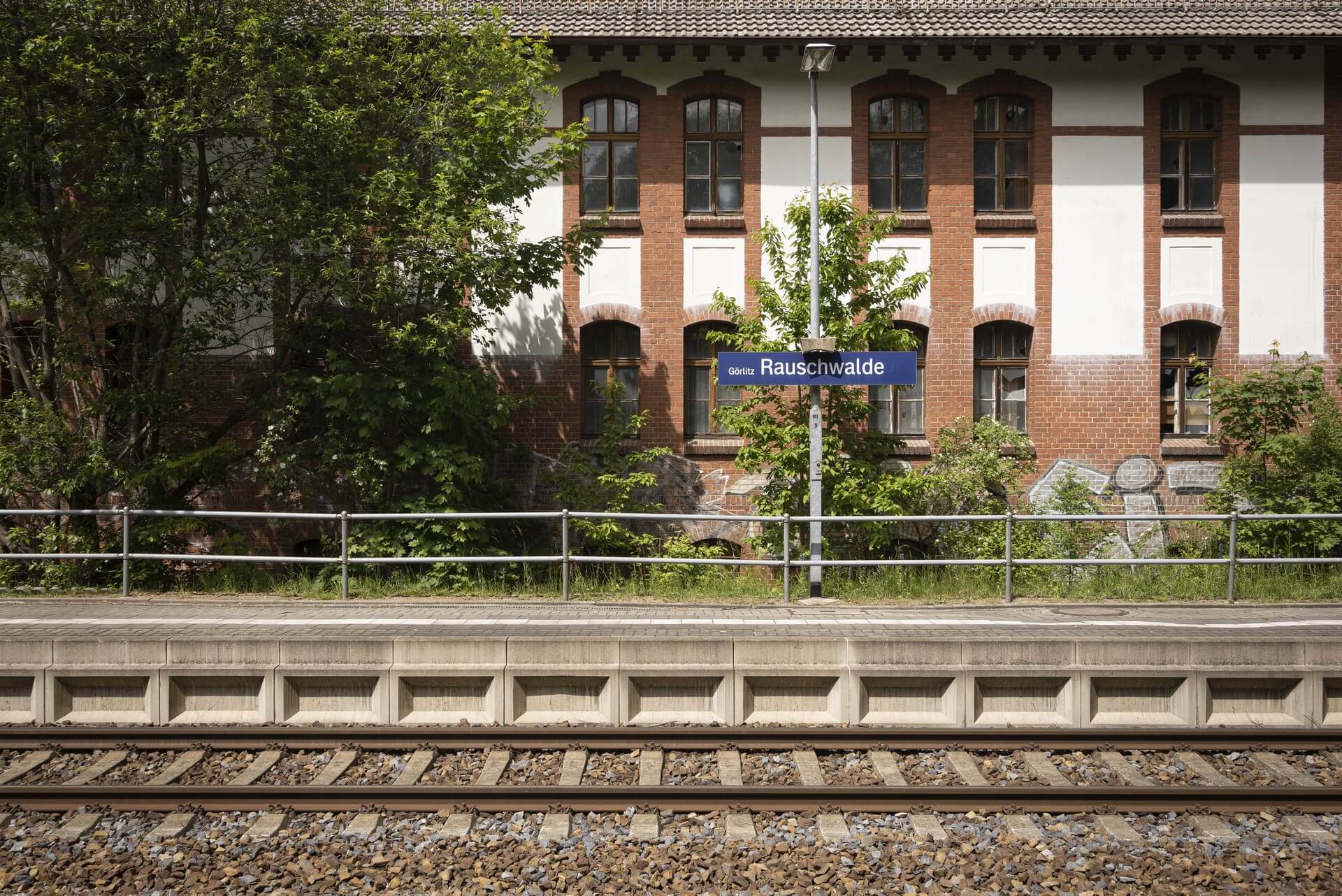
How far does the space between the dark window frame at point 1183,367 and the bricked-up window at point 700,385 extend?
7.33m

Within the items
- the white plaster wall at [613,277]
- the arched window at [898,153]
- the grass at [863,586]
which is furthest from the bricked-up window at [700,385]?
the grass at [863,586]

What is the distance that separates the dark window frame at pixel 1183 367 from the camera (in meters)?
17.0

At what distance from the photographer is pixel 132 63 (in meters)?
12.8

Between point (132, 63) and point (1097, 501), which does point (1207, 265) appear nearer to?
point (1097, 501)

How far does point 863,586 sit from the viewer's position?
1268 centimetres

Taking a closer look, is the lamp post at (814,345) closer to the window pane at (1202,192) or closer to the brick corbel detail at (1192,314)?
the brick corbel detail at (1192,314)

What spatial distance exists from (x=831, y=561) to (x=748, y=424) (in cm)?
344

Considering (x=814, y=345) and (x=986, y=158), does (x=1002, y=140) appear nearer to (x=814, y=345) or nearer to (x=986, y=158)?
(x=986, y=158)

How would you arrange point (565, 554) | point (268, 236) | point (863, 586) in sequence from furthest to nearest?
1. point (268, 236)
2. point (863, 586)
3. point (565, 554)

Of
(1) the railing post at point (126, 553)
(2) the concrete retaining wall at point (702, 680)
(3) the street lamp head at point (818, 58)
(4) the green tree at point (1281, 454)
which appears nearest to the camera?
(2) the concrete retaining wall at point (702, 680)

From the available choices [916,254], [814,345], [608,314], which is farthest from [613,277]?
[814,345]

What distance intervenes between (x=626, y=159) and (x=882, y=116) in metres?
4.36

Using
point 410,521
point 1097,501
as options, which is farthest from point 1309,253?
point 410,521

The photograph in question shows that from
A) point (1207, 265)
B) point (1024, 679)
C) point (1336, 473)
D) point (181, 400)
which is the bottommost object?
point (1024, 679)
